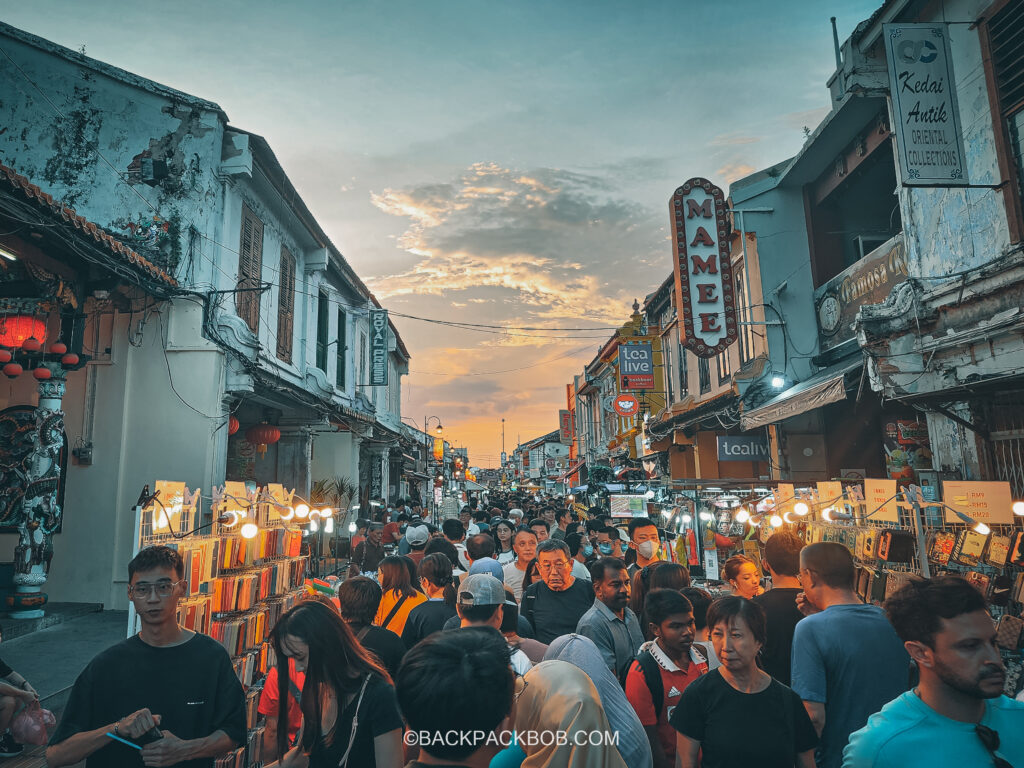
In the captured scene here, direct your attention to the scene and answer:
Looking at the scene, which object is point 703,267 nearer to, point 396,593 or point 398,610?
point 396,593

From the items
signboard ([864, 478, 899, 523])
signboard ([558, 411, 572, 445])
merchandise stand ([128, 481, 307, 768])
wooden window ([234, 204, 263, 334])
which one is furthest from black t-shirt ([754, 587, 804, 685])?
signboard ([558, 411, 572, 445])

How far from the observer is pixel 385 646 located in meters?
3.88

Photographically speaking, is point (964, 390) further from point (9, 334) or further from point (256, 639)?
point (9, 334)

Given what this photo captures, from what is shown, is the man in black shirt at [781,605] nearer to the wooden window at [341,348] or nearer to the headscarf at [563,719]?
the headscarf at [563,719]

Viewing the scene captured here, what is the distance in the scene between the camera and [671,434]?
19.5 metres

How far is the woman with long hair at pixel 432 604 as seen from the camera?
15.6 feet

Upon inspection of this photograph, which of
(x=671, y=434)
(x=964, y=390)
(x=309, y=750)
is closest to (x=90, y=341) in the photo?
(x=309, y=750)

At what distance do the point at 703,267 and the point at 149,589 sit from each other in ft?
40.8

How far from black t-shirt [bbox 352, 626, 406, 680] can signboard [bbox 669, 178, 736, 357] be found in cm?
1039

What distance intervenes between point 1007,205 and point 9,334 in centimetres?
1243

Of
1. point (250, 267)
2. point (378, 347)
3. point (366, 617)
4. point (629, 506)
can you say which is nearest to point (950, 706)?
point (366, 617)

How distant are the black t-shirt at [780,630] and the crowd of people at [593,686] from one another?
1cm

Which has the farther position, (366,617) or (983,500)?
(983,500)

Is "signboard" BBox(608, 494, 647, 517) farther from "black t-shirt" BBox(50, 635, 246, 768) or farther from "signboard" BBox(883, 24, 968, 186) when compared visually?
"black t-shirt" BBox(50, 635, 246, 768)
